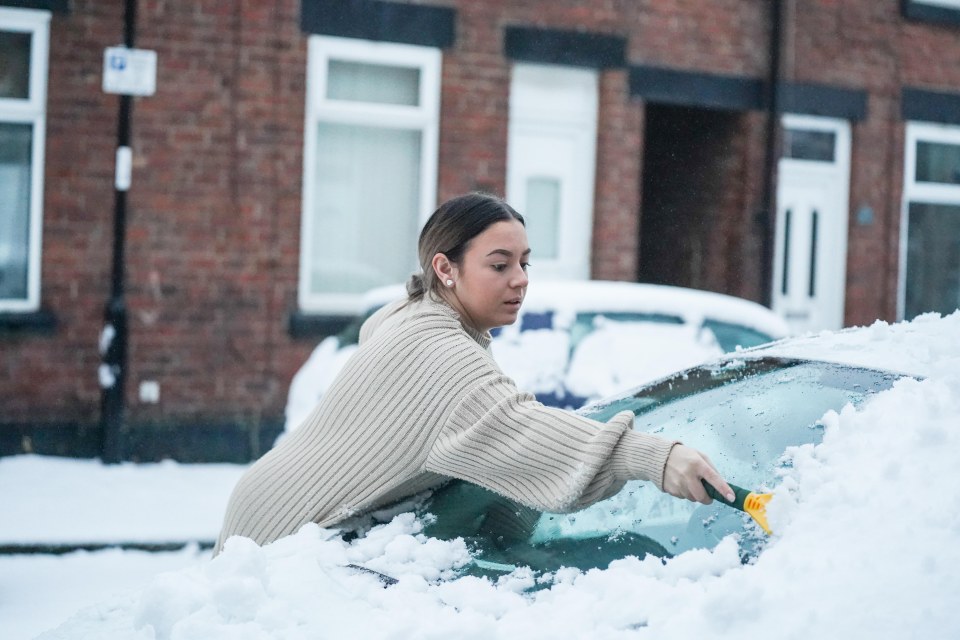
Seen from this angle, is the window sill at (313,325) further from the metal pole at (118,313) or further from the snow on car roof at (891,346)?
the snow on car roof at (891,346)

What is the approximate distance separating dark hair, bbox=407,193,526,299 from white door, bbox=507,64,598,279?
27.3ft

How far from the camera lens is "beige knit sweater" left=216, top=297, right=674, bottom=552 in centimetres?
261

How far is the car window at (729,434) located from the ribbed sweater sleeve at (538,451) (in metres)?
0.15

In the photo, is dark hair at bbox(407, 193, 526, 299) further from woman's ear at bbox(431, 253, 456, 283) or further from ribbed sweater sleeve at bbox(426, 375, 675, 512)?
ribbed sweater sleeve at bbox(426, 375, 675, 512)

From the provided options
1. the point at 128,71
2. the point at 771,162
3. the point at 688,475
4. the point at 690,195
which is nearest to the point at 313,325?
the point at 128,71

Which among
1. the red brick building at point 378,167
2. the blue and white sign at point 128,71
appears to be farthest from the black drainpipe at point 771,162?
the blue and white sign at point 128,71

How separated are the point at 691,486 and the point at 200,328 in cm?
825

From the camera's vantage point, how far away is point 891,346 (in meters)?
2.95

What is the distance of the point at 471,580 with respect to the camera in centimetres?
249

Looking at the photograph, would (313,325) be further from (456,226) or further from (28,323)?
(456,226)

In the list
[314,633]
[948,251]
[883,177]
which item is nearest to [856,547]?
[314,633]

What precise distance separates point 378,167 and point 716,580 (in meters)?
9.24

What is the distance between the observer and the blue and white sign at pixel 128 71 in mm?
9898

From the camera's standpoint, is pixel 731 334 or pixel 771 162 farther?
pixel 771 162
